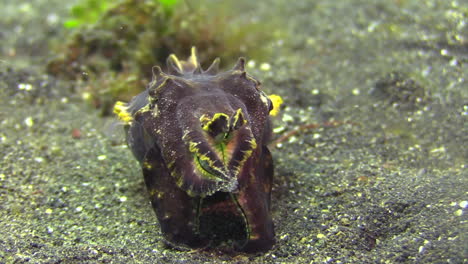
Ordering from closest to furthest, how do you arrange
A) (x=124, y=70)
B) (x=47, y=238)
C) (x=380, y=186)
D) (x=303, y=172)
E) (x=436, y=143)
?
(x=47, y=238)
(x=380, y=186)
(x=303, y=172)
(x=436, y=143)
(x=124, y=70)

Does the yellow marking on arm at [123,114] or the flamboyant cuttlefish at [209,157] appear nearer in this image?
the flamboyant cuttlefish at [209,157]

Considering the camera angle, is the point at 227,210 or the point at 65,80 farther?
the point at 65,80

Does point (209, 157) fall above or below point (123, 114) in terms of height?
above

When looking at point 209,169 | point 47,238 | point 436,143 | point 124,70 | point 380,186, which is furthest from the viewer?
point 124,70

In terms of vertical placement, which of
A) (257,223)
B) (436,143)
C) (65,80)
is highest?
(257,223)

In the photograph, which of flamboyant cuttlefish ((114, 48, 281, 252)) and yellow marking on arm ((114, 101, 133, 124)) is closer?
flamboyant cuttlefish ((114, 48, 281, 252))

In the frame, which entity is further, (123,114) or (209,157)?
(123,114)

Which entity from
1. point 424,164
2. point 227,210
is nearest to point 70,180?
point 227,210

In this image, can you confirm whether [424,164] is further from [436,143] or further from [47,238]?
[47,238]
